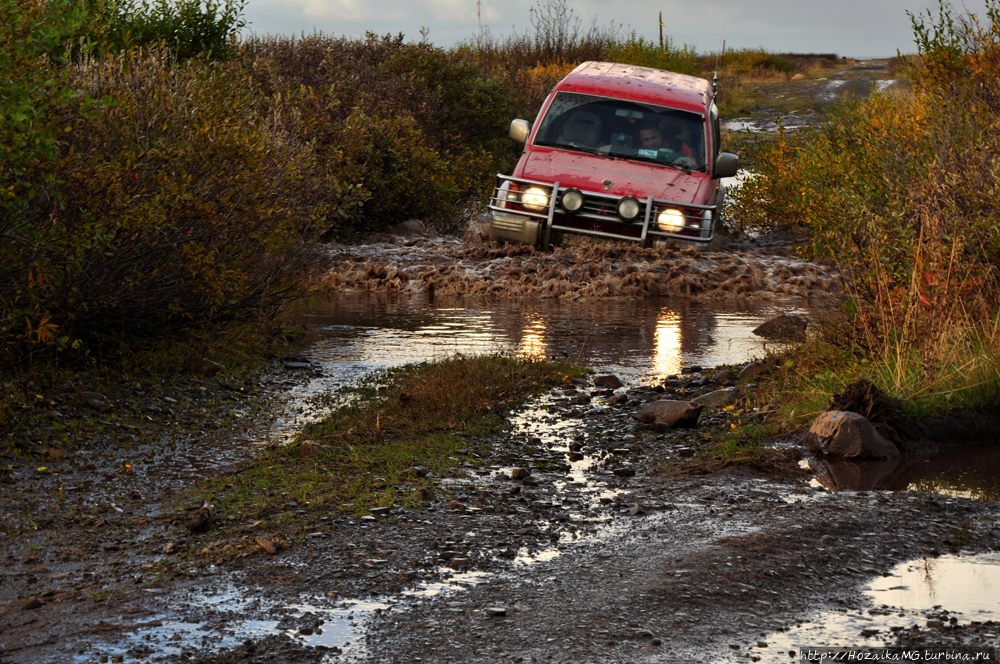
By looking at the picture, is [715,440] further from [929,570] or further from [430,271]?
[430,271]

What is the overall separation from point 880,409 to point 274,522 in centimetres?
403

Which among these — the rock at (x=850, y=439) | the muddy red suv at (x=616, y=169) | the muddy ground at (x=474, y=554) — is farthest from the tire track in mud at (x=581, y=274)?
the rock at (x=850, y=439)

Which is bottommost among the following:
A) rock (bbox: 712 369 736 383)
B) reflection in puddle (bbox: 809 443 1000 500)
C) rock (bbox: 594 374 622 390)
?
reflection in puddle (bbox: 809 443 1000 500)

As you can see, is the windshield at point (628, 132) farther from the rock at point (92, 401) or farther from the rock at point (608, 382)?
the rock at point (92, 401)

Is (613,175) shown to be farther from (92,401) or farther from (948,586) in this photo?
(948,586)

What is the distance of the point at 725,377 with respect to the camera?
852cm

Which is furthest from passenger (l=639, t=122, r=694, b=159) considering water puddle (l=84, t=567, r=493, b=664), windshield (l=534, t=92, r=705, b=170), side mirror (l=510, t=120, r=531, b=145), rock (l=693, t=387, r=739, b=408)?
water puddle (l=84, t=567, r=493, b=664)

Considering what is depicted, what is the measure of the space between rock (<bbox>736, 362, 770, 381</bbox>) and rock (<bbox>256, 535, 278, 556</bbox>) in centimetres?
474

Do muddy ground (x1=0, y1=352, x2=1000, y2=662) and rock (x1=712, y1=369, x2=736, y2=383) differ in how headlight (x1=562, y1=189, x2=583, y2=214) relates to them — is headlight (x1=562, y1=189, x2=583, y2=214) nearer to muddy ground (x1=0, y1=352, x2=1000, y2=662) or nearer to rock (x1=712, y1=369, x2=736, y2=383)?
rock (x1=712, y1=369, x2=736, y2=383)

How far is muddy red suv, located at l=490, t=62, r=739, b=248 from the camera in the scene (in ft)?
41.8

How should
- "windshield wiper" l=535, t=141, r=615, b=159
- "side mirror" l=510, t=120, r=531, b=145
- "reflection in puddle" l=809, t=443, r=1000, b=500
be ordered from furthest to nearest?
1. "windshield wiper" l=535, t=141, r=615, b=159
2. "side mirror" l=510, t=120, r=531, b=145
3. "reflection in puddle" l=809, t=443, r=1000, b=500

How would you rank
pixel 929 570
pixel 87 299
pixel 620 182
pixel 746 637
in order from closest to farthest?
pixel 746 637 < pixel 929 570 < pixel 87 299 < pixel 620 182

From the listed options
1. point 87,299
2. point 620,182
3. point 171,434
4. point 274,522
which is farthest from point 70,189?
point 620,182

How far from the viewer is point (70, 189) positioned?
7234 millimetres
